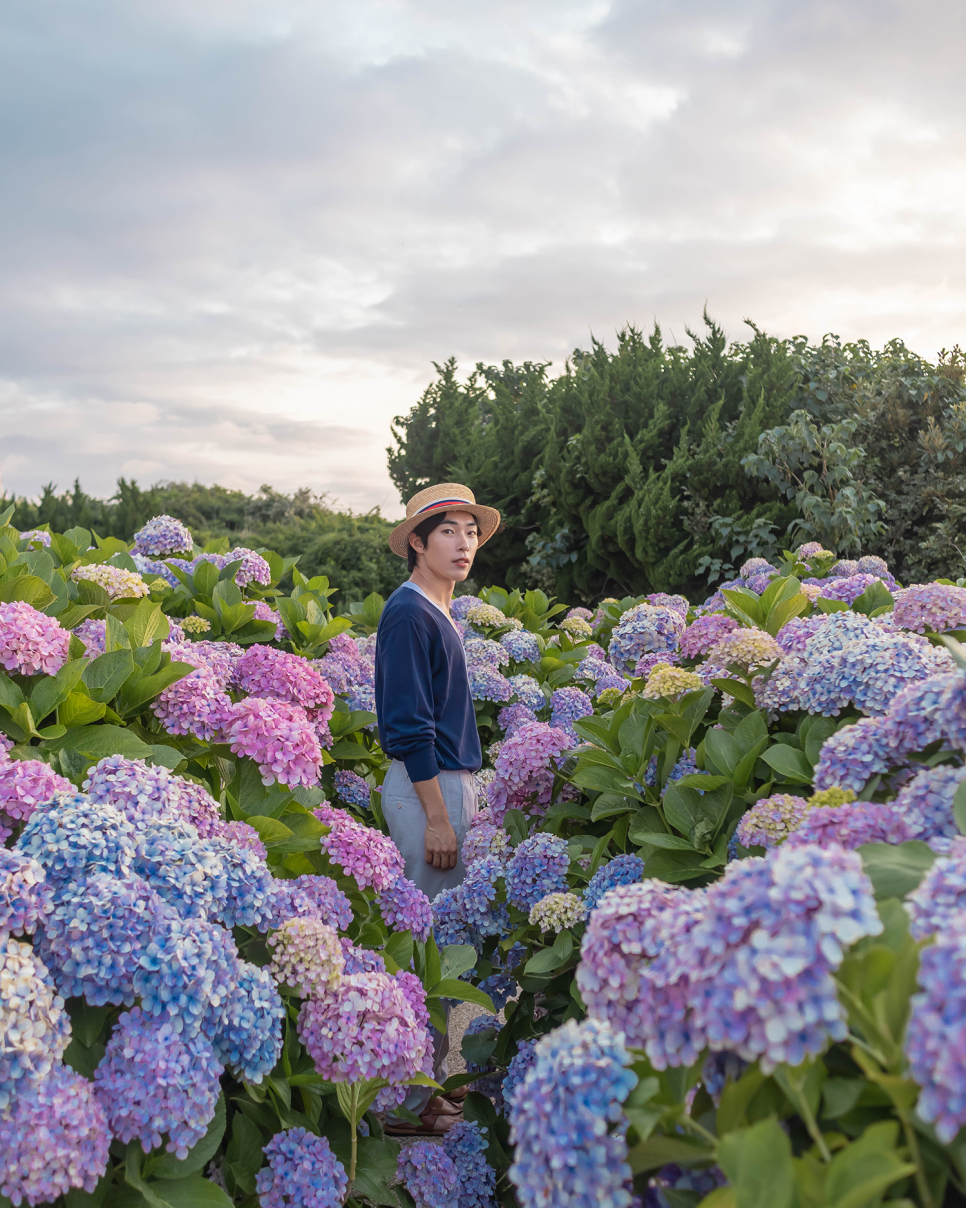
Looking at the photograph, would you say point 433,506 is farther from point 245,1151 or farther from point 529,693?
point 245,1151

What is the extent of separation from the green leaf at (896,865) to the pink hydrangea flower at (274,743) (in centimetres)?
153

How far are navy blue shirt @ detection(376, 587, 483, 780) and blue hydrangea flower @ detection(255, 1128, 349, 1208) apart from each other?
1740 millimetres

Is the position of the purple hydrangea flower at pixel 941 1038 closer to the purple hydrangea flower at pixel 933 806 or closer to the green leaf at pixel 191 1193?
the purple hydrangea flower at pixel 933 806

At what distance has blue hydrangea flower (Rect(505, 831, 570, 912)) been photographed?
8.96ft

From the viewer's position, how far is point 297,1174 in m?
1.83

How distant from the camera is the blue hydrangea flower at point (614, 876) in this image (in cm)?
252

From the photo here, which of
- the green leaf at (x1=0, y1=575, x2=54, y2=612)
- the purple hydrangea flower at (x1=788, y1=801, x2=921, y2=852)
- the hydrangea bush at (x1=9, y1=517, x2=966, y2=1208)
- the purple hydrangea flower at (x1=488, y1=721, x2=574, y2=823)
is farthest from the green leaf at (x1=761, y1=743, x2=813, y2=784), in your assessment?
the green leaf at (x1=0, y1=575, x2=54, y2=612)

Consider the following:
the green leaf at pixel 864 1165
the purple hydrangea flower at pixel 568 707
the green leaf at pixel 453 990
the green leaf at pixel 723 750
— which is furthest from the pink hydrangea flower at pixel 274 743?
the purple hydrangea flower at pixel 568 707

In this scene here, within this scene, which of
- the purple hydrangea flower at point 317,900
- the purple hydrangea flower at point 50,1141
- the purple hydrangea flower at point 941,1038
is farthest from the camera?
the purple hydrangea flower at point 317,900

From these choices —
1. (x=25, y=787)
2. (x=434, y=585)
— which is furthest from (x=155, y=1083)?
(x=434, y=585)

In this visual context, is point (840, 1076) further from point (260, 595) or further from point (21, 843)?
point (260, 595)

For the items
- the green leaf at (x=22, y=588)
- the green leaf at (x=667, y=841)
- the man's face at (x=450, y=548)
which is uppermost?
the man's face at (x=450, y=548)

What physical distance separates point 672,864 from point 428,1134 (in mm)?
1888

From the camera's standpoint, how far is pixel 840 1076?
1084mm
